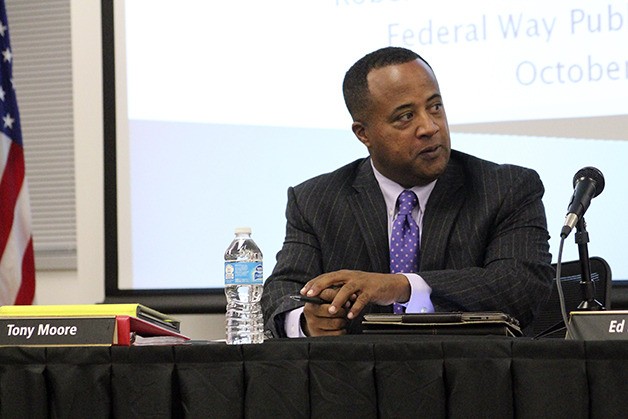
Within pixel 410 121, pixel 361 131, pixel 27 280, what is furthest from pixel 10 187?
pixel 410 121

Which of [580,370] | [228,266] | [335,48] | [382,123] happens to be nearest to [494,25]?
[335,48]

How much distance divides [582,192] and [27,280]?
Answer: 259 cm

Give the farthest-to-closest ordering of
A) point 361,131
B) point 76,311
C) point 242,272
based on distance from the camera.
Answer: point 361,131 < point 242,272 < point 76,311

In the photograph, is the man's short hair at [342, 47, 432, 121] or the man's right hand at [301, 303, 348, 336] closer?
the man's right hand at [301, 303, 348, 336]

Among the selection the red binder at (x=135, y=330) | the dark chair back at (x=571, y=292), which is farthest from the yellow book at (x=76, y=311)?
the dark chair back at (x=571, y=292)

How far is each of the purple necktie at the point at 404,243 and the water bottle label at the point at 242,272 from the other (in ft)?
2.51

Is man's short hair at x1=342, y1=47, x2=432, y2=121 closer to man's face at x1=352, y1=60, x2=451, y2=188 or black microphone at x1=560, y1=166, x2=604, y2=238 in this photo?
man's face at x1=352, y1=60, x2=451, y2=188

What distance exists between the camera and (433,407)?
156 cm

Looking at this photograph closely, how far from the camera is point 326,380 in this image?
1.61 metres

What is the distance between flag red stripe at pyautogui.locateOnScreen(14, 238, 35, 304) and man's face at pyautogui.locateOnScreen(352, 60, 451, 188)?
6.13 ft

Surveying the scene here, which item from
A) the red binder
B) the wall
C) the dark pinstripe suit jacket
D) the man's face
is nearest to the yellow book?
the red binder

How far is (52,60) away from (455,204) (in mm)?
2618

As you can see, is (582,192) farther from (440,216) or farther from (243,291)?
(243,291)

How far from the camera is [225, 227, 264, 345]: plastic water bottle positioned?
193 cm
